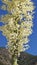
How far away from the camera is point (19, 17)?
2808 inches

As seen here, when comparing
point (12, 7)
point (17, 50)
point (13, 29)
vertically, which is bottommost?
point (17, 50)

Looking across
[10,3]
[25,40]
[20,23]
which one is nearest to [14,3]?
[10,3]

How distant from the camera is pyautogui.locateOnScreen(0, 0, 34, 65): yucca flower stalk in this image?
7019cm

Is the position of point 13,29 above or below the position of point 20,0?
below

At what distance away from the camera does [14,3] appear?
7175cm

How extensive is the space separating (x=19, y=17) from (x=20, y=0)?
468 centimetres

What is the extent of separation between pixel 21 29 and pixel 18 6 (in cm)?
628

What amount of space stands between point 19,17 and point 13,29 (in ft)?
11.6

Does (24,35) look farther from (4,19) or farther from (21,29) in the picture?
(4,19)

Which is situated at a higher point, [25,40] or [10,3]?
[10,3]

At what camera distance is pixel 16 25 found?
70.8m

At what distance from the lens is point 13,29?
70.7 meters

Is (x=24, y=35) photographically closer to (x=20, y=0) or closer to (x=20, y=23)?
(x=20, y=23)

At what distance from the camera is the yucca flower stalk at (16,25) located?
230 feet
